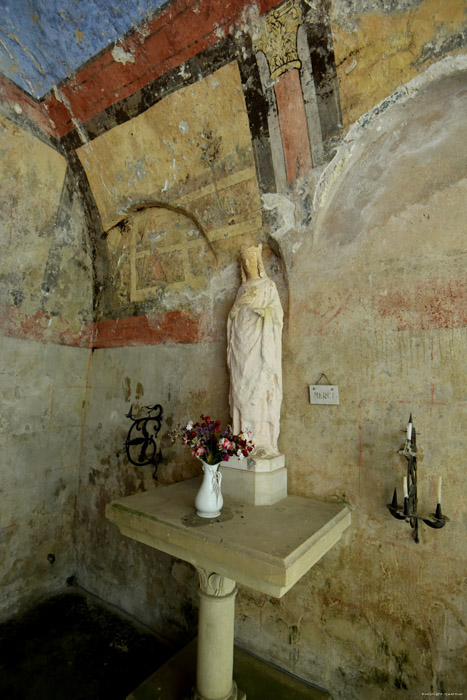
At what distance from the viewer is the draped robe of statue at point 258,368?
2674 millimetres

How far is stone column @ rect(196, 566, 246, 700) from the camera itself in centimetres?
220

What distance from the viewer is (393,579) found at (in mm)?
2373

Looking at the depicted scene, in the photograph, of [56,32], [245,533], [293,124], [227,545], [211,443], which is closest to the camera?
[227,545]

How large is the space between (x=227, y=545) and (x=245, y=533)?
0.15 metres

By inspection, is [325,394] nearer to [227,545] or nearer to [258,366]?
[258,366]

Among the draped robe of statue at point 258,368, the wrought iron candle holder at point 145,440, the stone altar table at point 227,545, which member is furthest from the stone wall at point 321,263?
the stone altar table at point 227,545

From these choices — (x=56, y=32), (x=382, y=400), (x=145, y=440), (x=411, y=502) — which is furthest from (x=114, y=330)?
(x=411, y=502)

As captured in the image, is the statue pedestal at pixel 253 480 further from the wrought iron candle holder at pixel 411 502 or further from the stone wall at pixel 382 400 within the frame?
the wrought iron candle holder at pixel 411 502

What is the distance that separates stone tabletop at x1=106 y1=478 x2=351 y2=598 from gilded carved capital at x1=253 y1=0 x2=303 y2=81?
3.29 m

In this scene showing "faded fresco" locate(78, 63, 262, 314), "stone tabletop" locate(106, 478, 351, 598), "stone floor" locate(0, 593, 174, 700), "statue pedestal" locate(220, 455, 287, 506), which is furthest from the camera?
"faded fresco" locate(78, 63, 262, 314)

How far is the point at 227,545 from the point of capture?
1934 mm

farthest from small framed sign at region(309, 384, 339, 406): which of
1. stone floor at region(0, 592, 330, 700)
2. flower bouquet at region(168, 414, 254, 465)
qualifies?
stone floor at region(0, 592, 330, 700)

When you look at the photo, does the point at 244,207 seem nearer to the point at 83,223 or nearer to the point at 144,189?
the point at 144,189

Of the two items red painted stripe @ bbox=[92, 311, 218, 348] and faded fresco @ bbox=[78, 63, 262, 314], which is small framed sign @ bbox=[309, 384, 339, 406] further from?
faded fresco @ bbox=[78, 63, 262, 314]
